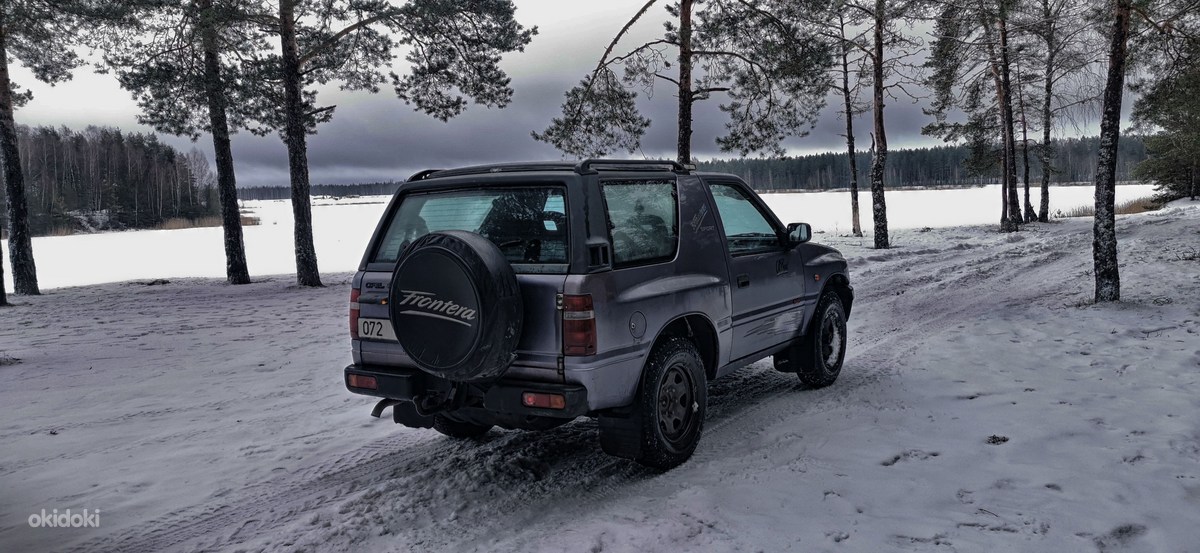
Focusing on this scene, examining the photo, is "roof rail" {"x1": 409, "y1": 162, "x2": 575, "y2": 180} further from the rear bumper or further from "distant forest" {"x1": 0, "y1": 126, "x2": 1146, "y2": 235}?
"distant forest" {"x1": 0, "y1": 126, "x2": 1146, "y2": 235}

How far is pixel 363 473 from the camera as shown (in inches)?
178

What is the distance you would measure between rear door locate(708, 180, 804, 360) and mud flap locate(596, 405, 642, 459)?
1193 millimetres

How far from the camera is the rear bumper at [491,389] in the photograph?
3.66 m

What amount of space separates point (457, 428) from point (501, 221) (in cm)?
176

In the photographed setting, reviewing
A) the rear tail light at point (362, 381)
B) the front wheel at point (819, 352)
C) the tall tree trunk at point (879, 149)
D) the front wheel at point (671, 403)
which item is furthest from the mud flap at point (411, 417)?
the tall tree trunk at point (879, 149)

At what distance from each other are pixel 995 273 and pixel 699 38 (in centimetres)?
765

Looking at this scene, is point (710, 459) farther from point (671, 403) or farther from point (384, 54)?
point (384, 54)

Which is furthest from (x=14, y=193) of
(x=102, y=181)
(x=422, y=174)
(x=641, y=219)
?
(x=102, y=181)

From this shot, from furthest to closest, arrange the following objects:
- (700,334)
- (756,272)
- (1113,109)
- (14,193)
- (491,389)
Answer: (14,193) → (1113,109) → (756,272) → (700,334) → (491,389)

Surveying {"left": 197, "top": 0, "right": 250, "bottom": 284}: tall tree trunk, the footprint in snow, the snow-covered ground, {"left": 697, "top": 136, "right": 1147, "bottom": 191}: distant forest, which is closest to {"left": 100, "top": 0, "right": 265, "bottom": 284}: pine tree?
{"left": 197, "top": 0, "right": 250, "bottom": 284}: tall tree trunk

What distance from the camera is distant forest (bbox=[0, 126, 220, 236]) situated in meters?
72.4

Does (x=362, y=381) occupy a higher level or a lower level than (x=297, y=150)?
lower

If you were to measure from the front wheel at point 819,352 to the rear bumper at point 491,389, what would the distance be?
9.35 ft

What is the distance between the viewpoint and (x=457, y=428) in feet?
16.6
